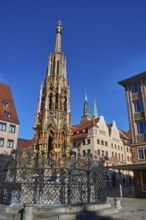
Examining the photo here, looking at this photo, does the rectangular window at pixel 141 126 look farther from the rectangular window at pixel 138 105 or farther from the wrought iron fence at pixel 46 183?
the wrought iron fence at pixel 46 183

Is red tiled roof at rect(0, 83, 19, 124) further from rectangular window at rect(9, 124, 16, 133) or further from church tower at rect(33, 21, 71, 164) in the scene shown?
church tower at rect(33, 21, 71, 164)

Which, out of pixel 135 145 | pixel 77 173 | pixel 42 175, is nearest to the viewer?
pixel 42 175

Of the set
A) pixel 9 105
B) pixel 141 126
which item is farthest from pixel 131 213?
pixel 9 105

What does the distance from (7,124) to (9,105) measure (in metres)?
5.09

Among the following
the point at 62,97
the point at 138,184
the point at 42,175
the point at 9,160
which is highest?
the point at 62,97

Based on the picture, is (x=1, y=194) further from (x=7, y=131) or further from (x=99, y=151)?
(x=99, y=151)

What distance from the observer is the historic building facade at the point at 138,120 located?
23.7 meters

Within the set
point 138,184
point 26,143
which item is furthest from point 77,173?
point 26,143

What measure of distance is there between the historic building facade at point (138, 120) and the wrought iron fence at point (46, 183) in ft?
49.3

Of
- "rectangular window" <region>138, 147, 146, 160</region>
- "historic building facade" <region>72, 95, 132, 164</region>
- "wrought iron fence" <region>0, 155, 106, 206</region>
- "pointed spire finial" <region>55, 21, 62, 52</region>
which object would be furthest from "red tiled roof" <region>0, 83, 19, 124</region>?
"wrought iron fence" <region>0, 155, 106, 206</region>

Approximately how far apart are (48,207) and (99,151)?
38.1 m

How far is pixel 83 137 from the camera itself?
1833 inches

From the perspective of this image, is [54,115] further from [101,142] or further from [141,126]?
[101,142]

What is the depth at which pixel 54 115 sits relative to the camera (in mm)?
26781
